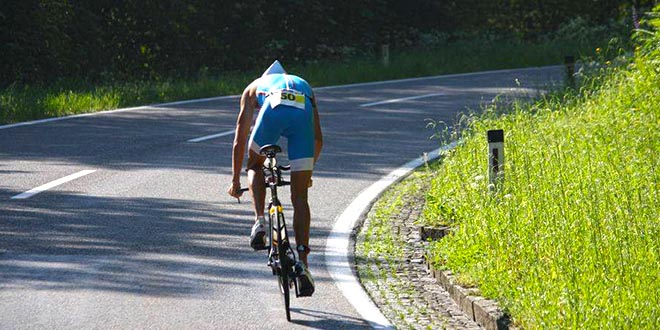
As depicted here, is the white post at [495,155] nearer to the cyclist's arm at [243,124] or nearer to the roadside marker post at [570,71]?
the cyclist's arm at [243,124]

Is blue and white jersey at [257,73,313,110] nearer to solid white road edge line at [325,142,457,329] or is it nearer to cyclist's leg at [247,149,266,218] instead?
cyclist's leg at [247,149,266,218]

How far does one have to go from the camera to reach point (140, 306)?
25.6 feet

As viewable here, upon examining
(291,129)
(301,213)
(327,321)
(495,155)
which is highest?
(291,129)

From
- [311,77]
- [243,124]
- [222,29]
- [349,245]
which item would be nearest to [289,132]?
[243,124]

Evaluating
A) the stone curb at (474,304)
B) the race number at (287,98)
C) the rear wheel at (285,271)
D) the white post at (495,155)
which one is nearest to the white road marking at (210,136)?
the white post at (495,155)

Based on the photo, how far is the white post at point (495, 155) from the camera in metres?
9.92

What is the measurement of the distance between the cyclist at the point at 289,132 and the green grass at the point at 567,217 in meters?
1.26

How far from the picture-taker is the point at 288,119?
7.69 metres

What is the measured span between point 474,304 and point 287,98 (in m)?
1.82

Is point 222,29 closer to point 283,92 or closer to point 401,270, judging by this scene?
point 401,270

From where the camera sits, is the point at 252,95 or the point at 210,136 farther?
the point at 210,136

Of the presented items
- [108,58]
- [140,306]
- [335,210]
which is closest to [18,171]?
[335,210]

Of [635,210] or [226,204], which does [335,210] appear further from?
[635,210]

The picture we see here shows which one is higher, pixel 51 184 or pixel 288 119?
pixel 288 119
